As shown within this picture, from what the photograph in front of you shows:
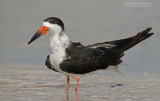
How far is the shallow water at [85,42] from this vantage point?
712 cm

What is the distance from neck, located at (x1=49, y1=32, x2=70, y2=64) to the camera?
7.14m

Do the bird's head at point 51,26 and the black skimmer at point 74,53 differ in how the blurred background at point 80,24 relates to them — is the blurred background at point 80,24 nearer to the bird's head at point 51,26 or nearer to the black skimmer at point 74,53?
the black skimmer at point 74,53

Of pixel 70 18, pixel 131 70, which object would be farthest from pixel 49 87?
pixel 70 18

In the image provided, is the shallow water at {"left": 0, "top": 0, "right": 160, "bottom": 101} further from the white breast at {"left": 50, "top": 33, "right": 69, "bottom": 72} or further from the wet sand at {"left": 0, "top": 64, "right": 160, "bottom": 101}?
the white breast at {"left": 50, "top": 33, "right": 69, "bottom": 72}

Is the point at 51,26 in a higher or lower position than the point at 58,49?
higher

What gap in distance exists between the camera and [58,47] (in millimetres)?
7172

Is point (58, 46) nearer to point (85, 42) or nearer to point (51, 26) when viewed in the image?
point (51, 26)

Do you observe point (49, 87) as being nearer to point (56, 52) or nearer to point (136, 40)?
point (56, 52)

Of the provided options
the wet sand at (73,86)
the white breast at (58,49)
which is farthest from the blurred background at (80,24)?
the white breast at (58,49)

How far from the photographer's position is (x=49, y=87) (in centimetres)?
757

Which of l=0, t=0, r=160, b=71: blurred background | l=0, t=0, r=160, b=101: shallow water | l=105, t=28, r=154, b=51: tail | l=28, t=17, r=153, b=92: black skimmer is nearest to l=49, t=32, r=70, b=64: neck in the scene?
l=28, t=17, r=153, b=92: black skimmer

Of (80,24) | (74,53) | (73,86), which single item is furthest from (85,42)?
(74,53)

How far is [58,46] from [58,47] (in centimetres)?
2

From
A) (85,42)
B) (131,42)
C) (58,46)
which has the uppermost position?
(85,42)
